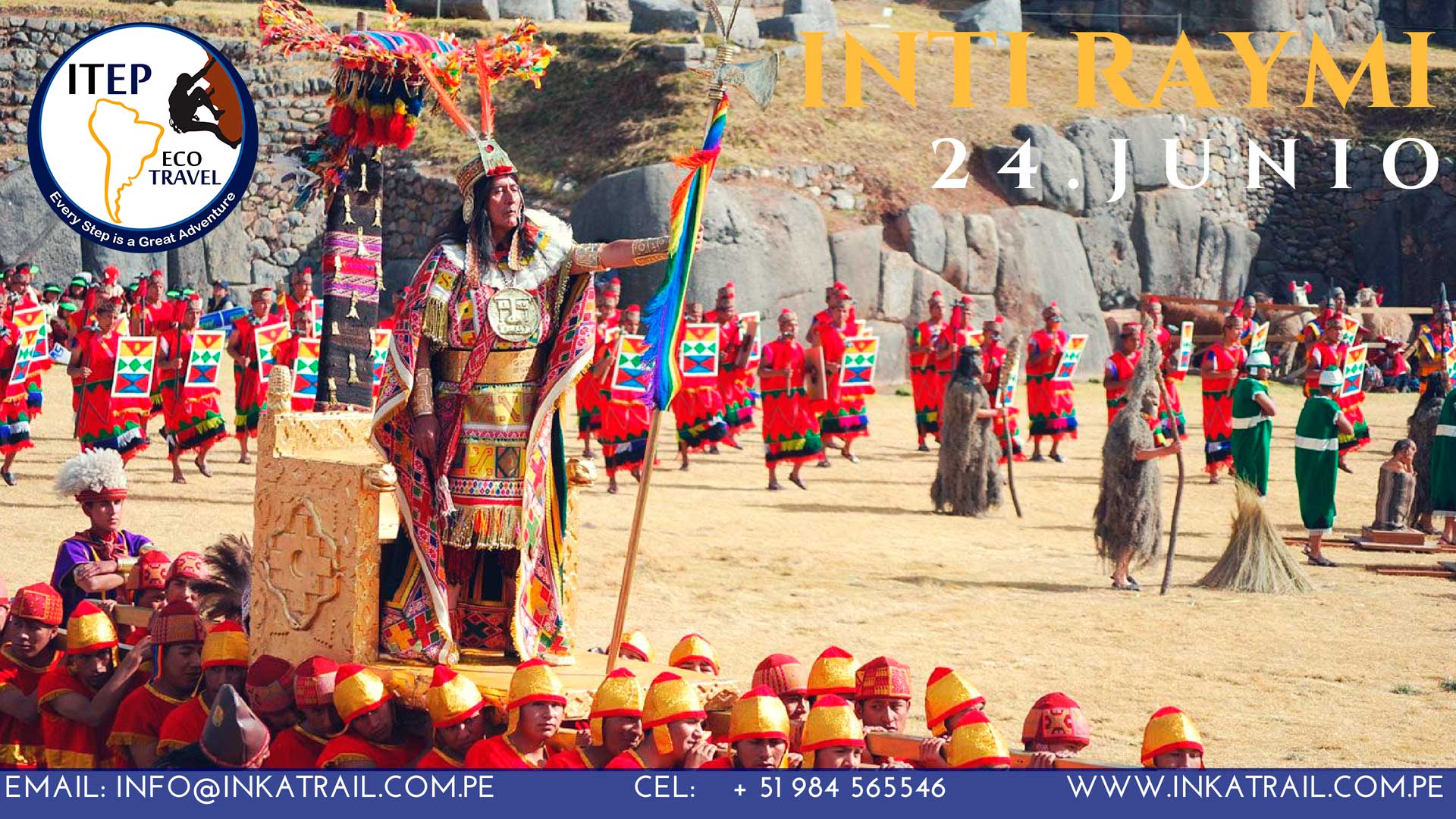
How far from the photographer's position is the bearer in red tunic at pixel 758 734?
249 inches

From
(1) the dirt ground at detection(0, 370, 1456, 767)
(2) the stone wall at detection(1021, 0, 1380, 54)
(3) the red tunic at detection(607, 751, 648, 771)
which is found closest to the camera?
(3) the red tunic at detection(607, 751, 648, 771)

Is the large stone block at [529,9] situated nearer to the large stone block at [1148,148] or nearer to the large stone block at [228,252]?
the large stone block at [228,252]

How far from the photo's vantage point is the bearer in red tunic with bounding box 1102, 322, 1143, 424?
1936 cm

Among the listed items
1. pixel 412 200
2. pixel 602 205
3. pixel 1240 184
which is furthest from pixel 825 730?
pixel 1240 184

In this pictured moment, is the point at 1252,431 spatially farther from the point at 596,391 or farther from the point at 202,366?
the point at 202,366

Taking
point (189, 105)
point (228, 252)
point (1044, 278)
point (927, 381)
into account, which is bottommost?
point (927, 381)

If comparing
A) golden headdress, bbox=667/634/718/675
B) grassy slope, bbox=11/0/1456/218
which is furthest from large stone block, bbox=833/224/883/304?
golden headdress, bbox=667/634/718/675

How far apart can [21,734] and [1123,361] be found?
539 inches

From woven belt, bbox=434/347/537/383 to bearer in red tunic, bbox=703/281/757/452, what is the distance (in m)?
11.5

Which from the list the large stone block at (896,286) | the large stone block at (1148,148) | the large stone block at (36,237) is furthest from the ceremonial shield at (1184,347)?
the large stone block at (36,237)

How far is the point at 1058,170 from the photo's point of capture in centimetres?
3275

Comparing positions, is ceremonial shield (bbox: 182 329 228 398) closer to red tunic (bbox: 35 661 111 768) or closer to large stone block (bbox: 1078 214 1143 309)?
red tunic (bbox: 35 661 111 768)

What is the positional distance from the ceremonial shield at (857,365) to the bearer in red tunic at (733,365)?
3.25ft

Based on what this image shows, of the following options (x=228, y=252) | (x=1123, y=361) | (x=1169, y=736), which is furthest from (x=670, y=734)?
(x=228, y=252)
